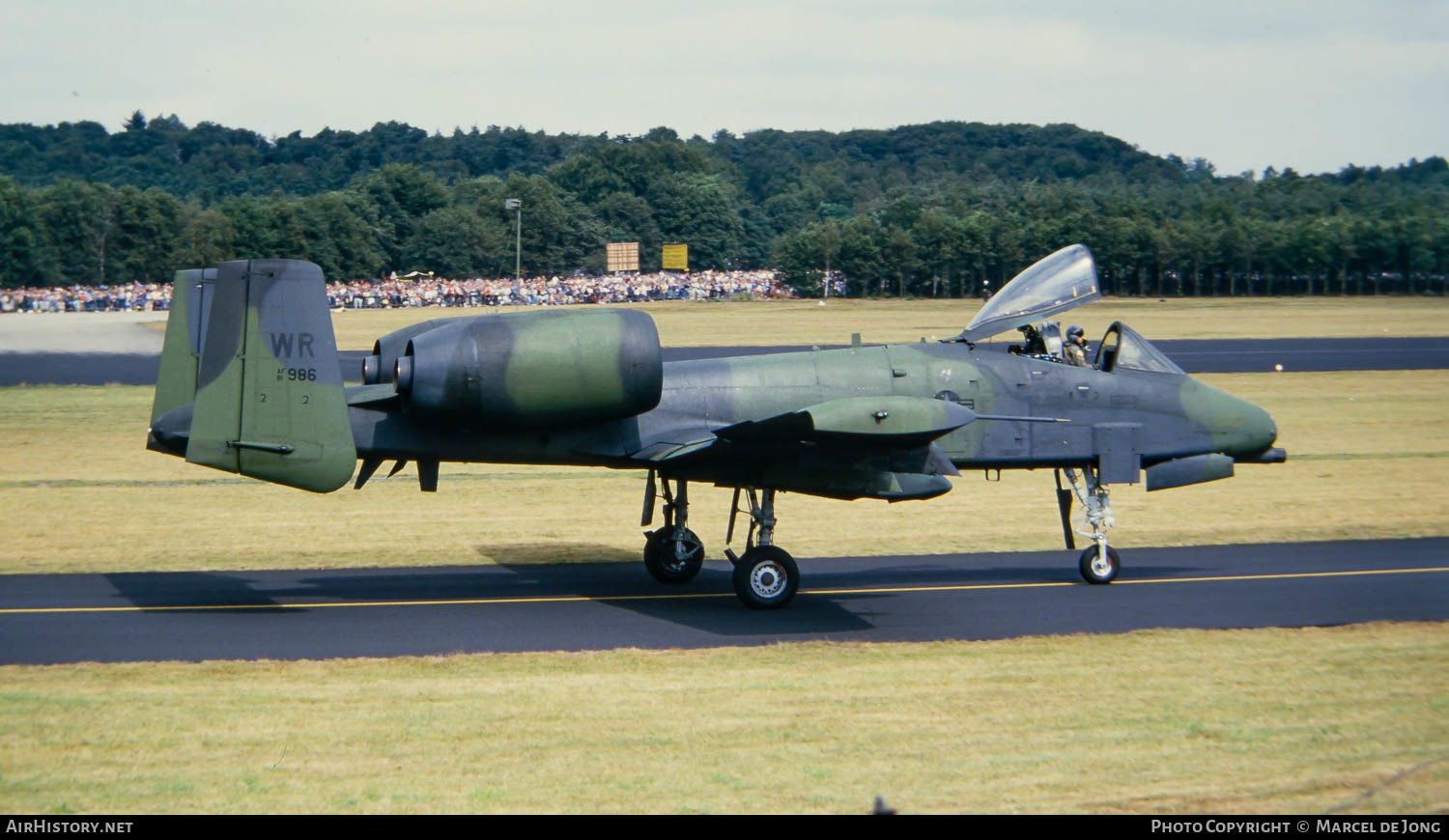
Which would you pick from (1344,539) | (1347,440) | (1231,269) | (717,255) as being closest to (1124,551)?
(1344,539)

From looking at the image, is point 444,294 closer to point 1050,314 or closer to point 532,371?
point 1050,314

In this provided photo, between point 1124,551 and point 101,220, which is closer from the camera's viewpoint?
point 1124,551

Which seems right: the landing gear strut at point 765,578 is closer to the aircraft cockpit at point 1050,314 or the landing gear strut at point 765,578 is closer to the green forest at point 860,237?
the aircraft cockpit at point 1050,314

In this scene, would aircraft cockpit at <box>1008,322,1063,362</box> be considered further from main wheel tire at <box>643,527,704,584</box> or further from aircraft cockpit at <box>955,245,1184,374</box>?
main wheel tire at <box>643,527,704,584</box>

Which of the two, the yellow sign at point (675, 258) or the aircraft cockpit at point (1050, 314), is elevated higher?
the yellow sign at point (675, 258)

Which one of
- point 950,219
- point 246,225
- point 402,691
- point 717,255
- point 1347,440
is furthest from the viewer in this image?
point 717,255

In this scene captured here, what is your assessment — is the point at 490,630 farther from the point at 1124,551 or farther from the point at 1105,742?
the point at 1124,551

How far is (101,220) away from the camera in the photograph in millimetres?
100000

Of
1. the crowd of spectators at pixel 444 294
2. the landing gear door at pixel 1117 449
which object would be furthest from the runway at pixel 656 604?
the crowd of spectators at pixel 444 294

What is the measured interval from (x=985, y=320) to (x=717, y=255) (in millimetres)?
150360

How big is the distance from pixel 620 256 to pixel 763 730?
137717mm

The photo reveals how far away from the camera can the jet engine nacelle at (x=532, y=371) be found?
583 inches

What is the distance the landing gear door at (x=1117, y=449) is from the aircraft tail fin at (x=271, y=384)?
9.53m

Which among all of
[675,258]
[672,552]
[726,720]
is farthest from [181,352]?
[675,258]
